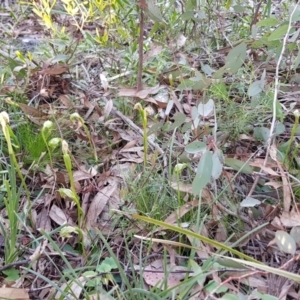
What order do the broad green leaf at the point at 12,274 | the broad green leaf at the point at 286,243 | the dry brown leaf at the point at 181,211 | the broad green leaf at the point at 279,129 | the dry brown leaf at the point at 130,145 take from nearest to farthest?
1. the broad green leaf at the point at 286,243
2. the broad green leaf at the point at 12,274
3. the dry brown leaf at the point at 181,211
4. the broad green leaf at the point at 279,129
5. the dry brown leaf at the point at 130,145

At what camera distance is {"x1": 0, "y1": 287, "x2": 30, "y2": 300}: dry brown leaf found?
3.40ft

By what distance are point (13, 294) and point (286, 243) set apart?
612 millimetres

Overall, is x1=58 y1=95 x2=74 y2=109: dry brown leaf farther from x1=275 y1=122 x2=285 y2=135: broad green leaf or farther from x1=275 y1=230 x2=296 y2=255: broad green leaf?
x1=275 y1=230 x2=296 y2=255: broad green leaf

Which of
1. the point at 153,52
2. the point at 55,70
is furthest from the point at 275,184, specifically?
the point at 55,70

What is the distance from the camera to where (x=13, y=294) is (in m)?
1.05

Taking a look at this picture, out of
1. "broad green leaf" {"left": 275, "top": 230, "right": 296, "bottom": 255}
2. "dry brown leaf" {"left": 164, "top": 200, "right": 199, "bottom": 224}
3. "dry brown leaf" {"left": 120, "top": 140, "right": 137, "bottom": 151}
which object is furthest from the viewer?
"dry brown leaf" {"left": 120, "top": 140, "right": 137, "bottom": 151}

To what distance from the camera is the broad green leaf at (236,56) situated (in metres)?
1.22

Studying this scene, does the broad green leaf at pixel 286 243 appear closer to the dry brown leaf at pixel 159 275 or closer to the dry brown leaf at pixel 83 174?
the dry brown leaf at pixel 159 275

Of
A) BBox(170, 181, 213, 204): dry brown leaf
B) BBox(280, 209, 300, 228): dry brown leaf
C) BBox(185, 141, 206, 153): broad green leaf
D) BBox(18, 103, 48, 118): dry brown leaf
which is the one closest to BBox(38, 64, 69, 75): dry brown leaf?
BBox(18, 103, 48, 118): dry brown leaf

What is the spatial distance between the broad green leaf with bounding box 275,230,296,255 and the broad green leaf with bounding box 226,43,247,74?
19.9 inches

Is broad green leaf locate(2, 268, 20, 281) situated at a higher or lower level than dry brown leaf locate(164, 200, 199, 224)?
lower

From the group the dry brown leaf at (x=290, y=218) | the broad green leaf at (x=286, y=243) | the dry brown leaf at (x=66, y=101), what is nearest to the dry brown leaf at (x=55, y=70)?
the dry brown leaf at (x=66, y=101)

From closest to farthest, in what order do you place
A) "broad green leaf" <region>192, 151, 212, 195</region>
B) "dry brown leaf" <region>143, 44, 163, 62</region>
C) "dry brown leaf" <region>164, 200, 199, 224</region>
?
"broad green leaf" <region>192, 151, 212, 195</region>, "dry brown leaf" <region>164, 200, 199, 224</region>, "dry brown leaf" <region>143, 44, 163, 62</region>

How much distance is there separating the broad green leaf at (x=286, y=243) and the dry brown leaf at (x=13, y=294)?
1.90 ft
